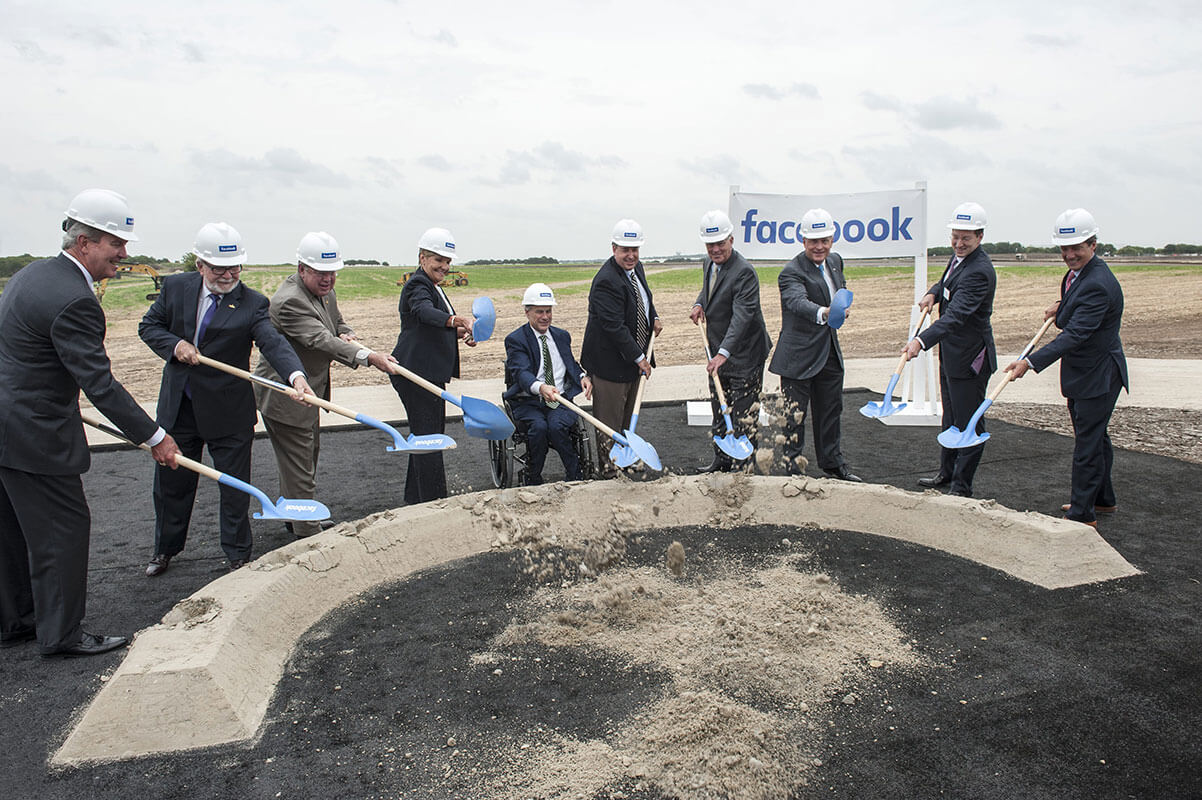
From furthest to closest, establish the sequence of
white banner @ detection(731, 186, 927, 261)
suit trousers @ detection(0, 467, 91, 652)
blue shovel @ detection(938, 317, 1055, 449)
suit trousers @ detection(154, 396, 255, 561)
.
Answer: white banner @ detection(731, 186, 927, 261) → blue shovel @ detection(938, 317, 1055, 449) → suit trousers @ detection(154, 396, 255, 561) → suit trousers @ detection(0, 467, 91, 652)

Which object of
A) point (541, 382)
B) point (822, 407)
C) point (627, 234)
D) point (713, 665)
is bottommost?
point (713, 665)

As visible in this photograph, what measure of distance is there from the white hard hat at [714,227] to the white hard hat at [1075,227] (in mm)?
2042

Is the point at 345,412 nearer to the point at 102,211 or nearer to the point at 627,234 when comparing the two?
the point at 102,211

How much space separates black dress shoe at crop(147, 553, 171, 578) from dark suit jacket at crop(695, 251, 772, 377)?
3.74 metres

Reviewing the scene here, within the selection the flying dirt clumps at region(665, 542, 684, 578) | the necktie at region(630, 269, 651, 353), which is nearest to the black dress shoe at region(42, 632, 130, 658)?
the flying dirt clumps at region(665, 542, 684, 578)

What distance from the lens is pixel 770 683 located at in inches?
127

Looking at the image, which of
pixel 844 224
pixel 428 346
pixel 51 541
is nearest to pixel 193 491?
pixel 51 541

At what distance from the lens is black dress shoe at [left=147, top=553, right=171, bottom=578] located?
15.3 feet

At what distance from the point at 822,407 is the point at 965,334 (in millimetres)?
1077

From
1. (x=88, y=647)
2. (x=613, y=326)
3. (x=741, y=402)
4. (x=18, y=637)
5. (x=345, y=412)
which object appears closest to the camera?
(x=88, y=647)

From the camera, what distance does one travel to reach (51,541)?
3619 millimetres

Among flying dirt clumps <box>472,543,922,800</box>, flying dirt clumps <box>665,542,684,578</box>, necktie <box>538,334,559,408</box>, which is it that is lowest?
flying dirt clumps <box>472,543,922,800</box>

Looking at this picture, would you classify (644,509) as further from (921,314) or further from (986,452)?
(986,452)

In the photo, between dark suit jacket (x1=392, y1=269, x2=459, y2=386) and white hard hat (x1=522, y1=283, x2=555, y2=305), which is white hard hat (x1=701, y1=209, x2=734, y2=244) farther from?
dark suit jacket (x1=392, y1=269, x2=459, y2=386)
